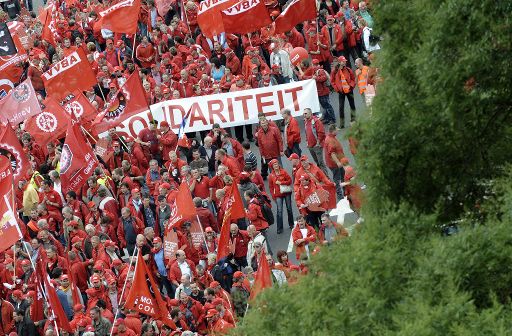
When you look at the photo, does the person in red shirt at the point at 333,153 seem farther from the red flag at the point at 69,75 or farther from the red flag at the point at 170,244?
the red flag at the point at 69,75

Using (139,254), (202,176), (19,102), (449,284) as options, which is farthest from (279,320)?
(19,102)

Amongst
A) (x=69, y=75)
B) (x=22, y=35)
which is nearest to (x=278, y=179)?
(x=69, y=75)

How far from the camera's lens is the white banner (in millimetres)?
29875

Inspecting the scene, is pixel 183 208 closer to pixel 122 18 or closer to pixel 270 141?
pixel 270 141

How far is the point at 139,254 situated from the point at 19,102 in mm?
6876

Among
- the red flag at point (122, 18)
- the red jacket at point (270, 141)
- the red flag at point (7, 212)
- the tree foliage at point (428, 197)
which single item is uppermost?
the tree foliage at point (428, 197)

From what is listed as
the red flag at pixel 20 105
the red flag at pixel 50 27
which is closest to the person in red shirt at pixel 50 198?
the red flag at pixel 20 105

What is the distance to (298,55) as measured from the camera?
31.3 meters

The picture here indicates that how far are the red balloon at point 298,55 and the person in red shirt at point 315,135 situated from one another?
3.29 m

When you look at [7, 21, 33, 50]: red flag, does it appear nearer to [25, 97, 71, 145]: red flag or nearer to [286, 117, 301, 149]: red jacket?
[25, 97, 71, 145]: red flag

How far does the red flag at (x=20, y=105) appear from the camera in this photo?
2923 cm

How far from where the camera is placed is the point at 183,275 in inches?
944

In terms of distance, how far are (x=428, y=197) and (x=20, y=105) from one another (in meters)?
15.1

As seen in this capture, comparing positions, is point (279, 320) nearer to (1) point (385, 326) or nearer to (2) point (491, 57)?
(1) point (385, 326)
